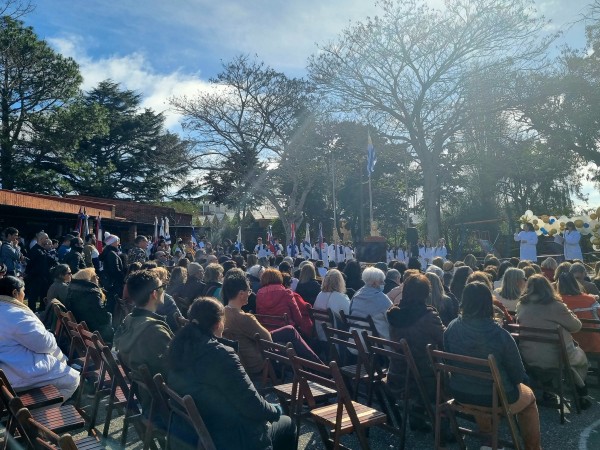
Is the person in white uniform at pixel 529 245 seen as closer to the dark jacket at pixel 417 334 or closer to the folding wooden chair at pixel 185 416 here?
the dark jacket at pixel 417 334

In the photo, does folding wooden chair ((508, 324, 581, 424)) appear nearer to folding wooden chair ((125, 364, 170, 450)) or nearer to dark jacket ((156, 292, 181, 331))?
folding wooden chair ((125, 364, 170, 450))

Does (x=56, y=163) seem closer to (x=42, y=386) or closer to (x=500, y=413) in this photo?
(x=42, y=386)

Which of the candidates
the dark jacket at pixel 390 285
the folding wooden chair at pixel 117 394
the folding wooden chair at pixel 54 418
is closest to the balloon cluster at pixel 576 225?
the dark jacket at pixel 390 285

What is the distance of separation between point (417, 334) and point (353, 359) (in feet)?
5.29

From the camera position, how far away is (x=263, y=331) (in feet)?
15.7

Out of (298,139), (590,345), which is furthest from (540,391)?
(298,139)

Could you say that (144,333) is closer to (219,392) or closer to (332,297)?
(219,392)

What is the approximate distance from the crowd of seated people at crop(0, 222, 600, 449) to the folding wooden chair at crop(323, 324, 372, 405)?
300 mm

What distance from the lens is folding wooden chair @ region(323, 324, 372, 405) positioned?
4711 mm

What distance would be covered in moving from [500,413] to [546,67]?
22103 millimetres

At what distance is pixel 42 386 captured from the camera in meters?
4.31

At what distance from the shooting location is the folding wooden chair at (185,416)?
2.76m

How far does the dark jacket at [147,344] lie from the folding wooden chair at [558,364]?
353 centimetres

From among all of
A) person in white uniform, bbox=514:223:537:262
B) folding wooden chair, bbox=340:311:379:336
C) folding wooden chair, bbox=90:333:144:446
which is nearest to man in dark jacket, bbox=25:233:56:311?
folding wooden chair, bbox=90:333:144:446
